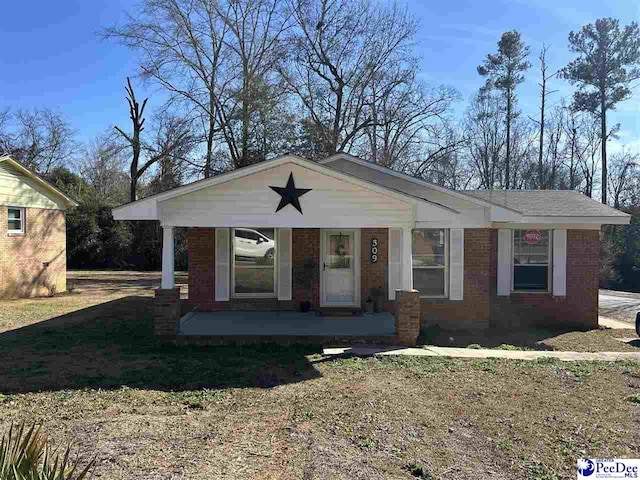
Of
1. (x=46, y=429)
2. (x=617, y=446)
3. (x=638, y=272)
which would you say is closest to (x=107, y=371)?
(x=46, y=429)

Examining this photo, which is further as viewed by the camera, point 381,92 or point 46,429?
point 381,92

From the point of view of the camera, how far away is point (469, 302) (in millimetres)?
11109

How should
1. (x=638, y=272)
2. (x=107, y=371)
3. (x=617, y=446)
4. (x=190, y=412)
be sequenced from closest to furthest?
(x=617, y=446)
(x=190, y=412)
(x=107, y=371)
(x=638, y=272)

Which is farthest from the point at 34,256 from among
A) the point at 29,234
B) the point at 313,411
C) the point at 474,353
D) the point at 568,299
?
the point at 568,299

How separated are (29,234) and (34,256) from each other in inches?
33.1

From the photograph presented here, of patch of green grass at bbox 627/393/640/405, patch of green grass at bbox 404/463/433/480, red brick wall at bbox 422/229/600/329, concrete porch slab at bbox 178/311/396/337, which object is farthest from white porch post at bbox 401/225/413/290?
patch of green grass at bbox 404/463/433/480

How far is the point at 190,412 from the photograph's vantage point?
524 cm

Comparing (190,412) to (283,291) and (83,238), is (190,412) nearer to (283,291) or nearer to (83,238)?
(283,291)

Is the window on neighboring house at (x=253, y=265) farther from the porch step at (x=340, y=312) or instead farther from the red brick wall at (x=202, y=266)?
the porch step at (x=340, y=312)

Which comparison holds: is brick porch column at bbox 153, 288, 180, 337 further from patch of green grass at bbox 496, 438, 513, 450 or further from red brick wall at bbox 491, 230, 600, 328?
red brick wall at bbox 491, 230, 600, 328

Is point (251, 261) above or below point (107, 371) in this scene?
above

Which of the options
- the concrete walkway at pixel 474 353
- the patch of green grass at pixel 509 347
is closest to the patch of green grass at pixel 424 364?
the concrete walkway at pixel 474 353

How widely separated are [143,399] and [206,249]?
580cm

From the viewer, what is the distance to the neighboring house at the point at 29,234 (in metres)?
15.9
